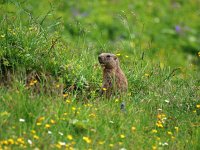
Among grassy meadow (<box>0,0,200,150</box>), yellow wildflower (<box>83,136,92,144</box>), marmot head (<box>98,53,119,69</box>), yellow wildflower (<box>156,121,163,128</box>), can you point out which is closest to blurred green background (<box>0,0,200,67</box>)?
grassy meadow (<box>0,0,200,150</box>)

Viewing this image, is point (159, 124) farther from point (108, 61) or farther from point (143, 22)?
point (143, 22)

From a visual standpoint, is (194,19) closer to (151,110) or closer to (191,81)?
(191,81)

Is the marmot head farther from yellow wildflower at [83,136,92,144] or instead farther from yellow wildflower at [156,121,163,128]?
yellow wildflower at [83,136,92,144]

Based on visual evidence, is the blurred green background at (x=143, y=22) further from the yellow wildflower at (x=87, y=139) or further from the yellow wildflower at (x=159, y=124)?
the yellow wildflower at (x=87, y=139)

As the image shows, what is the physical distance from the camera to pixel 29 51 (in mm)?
7930

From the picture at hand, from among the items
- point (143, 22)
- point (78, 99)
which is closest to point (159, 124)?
point (78, 99)

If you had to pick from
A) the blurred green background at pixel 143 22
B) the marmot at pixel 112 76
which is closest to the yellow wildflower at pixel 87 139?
the marmot at pixel 112 76

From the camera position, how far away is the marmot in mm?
7929

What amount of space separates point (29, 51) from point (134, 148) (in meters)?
2.01

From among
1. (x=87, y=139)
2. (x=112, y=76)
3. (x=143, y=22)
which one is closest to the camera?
(x=87, y=139)

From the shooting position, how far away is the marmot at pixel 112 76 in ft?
26.0

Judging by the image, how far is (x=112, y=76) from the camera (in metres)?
7.96

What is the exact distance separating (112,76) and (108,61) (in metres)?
0.19

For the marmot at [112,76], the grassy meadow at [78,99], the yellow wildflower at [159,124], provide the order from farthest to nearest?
the marmot at [112,76], the yellow wildflower at [159,124], the grassy meadow at [78,99]
